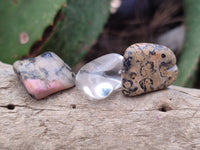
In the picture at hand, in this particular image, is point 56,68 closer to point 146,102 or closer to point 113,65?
point 113,65

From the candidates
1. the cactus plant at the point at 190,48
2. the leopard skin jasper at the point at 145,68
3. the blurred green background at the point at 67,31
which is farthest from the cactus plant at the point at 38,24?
the cactus plant at the point at 190,48

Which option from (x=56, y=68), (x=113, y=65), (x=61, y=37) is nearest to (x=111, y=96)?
(x=113, y=65)

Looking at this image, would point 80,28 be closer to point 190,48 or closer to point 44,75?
point 44,75

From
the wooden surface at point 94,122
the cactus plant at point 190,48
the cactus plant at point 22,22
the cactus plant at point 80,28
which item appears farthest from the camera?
the cactus plant at point 190,48

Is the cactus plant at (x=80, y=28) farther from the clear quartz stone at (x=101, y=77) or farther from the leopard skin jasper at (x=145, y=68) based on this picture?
the leopard skin jasper at (x=145, y=68)

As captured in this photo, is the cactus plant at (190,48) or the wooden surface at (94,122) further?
the cactus plant at (190,48)

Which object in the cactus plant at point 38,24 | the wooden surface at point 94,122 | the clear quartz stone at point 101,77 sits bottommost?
the wooden surface at point 94,122
